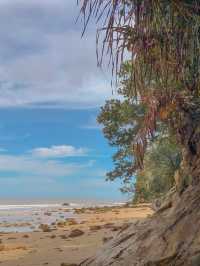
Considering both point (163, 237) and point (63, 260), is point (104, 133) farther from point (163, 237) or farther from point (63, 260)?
point (163, 237)

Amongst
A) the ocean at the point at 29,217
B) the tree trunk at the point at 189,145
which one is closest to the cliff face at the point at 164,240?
the tree trunk at the point at 189,145

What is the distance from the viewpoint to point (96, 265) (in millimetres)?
8133

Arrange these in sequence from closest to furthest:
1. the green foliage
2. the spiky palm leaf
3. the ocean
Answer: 1. the spiky palm leaf
2. the ocean
3. the green foliage

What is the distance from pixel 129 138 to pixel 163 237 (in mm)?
26076

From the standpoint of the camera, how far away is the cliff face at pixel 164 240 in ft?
23.5

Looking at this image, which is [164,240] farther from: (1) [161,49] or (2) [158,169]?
(2) [158,169]

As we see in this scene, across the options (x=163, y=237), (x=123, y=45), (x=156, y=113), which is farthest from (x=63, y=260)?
(x=123, y=45)

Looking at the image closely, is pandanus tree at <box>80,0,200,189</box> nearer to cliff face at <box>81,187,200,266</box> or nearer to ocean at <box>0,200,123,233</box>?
cliff face at <box>81,187,200,266</box>

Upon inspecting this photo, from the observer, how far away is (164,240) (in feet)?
24.6

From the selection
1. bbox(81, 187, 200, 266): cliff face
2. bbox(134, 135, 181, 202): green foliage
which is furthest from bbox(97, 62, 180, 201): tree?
Answer: bbox(81, 187, 200, 266): cliff face

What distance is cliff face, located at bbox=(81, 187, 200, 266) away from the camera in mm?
7156

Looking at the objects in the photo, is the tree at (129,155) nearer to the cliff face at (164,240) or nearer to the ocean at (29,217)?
the ocean at (29,217)

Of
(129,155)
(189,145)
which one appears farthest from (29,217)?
(189,145)

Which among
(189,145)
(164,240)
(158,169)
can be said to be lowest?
(164,240)
